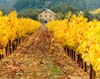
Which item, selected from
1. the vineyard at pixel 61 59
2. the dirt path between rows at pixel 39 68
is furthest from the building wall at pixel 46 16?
the dirt path between rows at pixel 39 68

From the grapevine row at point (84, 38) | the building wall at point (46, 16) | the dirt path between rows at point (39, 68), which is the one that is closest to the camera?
the grapevine row at point (84, 38)

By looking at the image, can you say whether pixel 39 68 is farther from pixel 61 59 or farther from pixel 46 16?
pixel 46 16

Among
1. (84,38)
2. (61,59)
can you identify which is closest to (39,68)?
(84,38)

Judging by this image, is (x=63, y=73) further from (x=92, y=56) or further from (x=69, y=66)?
(x=92, y=56)

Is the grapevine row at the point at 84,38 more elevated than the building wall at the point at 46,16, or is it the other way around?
the grapevine row at the point at 84,38

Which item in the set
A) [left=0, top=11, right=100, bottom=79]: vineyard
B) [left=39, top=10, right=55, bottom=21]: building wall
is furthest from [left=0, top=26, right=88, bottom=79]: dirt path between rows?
[left=39, top=10, right=55, bottom=21]: building wall

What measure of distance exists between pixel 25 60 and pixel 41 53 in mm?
7340

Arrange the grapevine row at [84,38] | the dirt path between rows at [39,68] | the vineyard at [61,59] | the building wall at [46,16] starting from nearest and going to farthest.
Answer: the grapevine row at [84,38], the vineyard at [61,59], the dirt path between rows at [39,68], the building wall at [46,16]

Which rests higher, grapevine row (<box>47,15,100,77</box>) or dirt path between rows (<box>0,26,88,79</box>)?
grapevine row (<box>47,15,100,77</box>)

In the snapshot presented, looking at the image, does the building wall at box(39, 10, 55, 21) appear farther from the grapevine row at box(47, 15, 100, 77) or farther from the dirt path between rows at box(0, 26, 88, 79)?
the dirt path between rows at box(0, 26, 88, 79)

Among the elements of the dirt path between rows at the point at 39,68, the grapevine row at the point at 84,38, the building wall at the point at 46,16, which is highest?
the grapevine row at the point at 84,38

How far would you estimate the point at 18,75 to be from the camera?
3212 cm

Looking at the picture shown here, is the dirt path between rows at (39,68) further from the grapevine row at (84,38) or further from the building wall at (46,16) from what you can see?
the building wall at (46,16)

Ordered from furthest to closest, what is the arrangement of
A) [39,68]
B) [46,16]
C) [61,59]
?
[46,16] → [61,59] → [39,68]
